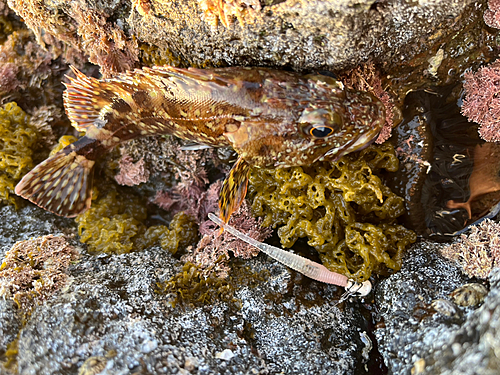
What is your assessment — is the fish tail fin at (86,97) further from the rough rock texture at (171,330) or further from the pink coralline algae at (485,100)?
the pink coralline algae at (485,100)

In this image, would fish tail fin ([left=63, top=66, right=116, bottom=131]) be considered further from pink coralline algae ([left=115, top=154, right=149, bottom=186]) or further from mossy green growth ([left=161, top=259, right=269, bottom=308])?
mossy green growth ([left=161, top=259, right=269, bottom=308])

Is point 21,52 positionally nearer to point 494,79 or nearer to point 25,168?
point 25,168

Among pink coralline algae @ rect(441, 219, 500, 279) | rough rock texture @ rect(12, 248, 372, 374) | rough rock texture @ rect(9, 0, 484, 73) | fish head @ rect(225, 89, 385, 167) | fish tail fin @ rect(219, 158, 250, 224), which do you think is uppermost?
rough rock texture @ rect(9, 0, 484, 73)

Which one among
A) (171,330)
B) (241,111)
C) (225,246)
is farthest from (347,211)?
(171,330)

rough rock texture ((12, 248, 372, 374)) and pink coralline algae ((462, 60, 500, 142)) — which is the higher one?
pink coralline algae ((462, 60, 500, 142))

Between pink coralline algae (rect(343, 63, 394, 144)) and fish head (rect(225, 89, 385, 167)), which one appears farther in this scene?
pink coralline algae (rect(343, 63, 394, 144))

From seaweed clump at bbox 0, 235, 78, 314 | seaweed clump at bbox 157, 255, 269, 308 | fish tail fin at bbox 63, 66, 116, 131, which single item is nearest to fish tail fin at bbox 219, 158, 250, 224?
seaweed clump at bbox 157, 255, 269, 308

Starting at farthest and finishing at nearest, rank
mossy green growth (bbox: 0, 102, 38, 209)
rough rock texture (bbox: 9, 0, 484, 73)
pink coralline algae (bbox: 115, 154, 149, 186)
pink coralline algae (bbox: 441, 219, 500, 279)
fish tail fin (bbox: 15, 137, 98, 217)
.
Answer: pink coralline algae (bbox: 115, 154, 149, 186)
mossy green growth (bbox: 0, 102, 38, 209)
fish tail fin (bbox: 15, 137, 98, 217)
pink coralline algae (bbox: 441, 219, 500, 279)
rough rock texture (bbox: 9, 0, 484, 73)

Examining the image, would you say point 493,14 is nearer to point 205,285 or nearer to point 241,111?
point 241,111
